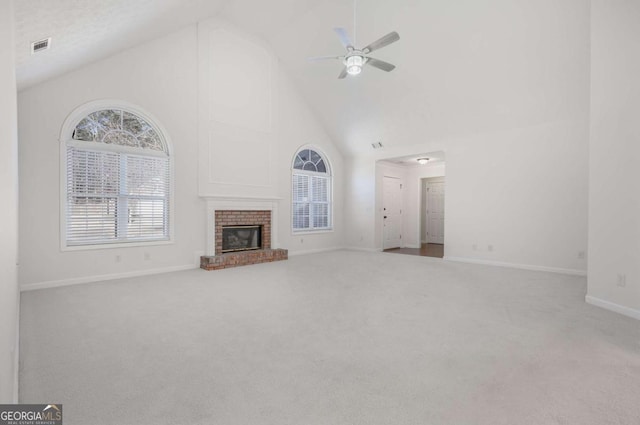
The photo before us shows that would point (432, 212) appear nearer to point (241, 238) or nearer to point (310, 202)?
point (310, 202)

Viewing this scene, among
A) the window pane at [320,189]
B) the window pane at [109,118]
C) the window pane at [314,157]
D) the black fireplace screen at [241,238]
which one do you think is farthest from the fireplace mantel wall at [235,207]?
the window pane at [109,118]

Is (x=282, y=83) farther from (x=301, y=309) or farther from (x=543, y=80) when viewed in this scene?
(x=301, y=309)

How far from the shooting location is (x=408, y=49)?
216 inches

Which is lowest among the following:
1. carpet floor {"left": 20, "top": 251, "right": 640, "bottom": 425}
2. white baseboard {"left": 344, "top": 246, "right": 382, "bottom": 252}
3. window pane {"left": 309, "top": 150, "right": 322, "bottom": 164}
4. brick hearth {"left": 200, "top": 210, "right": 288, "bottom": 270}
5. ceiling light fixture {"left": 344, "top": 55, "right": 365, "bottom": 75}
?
carpet floor {"left": 20, "top": 251, "right": 640, "bottom": 425}

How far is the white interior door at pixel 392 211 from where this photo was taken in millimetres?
8805

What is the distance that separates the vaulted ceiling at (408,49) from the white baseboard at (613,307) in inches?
128

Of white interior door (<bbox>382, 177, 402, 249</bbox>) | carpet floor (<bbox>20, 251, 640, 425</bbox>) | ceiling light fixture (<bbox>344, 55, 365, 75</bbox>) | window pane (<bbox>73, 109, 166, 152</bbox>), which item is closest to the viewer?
carpet floor (<bbox>20, 251, 640, 425</bbox>)

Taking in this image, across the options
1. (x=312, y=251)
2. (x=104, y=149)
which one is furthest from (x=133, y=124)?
(x=312, y=251)

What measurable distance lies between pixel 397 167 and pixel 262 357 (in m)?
7.69

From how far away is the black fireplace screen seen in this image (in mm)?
6344

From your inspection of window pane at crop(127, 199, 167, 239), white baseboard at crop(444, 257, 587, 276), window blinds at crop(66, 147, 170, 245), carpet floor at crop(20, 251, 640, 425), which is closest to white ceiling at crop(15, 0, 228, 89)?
window blinds at crop(66, 147, 170, 245)

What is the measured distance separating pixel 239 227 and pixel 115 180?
2320 mm

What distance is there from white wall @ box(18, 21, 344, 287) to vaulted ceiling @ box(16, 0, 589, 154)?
40cm

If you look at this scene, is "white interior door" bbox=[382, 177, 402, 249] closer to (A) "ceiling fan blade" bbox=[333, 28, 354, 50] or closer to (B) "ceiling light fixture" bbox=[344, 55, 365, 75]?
(B) "ceiling light fixture" bbox=[344, 55, 365, 75]
